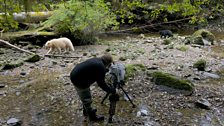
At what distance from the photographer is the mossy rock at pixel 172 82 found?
Result: 30.0ft

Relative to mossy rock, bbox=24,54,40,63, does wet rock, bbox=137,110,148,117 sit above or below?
below

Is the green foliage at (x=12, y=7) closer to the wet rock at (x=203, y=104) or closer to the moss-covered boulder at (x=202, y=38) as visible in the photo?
the wet rock at (x=203, y=104)

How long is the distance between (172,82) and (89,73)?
339 cm

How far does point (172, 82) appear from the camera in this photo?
9305 mm

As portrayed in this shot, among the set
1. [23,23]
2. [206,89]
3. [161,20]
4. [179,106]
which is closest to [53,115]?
[179,106]

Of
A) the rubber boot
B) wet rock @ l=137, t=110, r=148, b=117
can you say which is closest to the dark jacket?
the rubber boot

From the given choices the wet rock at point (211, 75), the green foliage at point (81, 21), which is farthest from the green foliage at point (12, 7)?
the green foliage at point (81, 21)

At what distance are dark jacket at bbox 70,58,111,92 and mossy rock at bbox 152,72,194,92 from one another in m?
2.91

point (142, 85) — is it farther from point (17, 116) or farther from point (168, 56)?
point (168, 56)

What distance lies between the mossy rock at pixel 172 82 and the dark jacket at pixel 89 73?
9.53 ft

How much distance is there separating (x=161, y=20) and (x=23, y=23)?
12.4 metres

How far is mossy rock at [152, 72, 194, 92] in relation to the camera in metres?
9.16

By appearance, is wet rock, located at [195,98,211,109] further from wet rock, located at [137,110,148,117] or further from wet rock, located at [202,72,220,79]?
wet rock, located at [202,72,220,79]

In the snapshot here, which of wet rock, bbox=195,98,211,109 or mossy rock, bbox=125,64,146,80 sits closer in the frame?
wet rock, bbox=195,98,211,109
